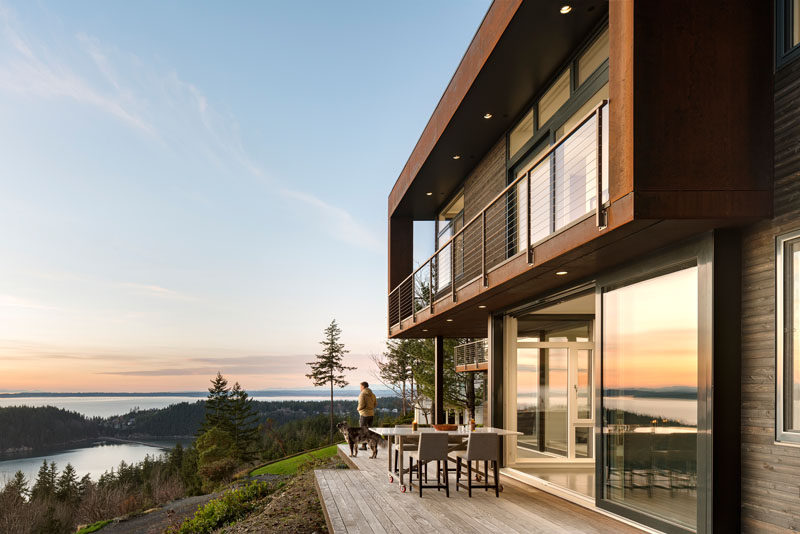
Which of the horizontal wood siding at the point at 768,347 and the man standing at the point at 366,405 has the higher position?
the horizontal wood siding at the point at 768,347

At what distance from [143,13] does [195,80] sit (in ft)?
13.5

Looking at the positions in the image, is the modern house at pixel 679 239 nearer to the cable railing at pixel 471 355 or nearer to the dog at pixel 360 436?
the dog at pixel 360 436

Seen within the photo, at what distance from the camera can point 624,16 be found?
489 centimetres

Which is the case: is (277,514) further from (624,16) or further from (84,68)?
(84,68)

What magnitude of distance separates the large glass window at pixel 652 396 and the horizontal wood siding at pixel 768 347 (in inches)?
16.2

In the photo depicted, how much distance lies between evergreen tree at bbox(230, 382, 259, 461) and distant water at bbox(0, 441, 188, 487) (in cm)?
1456

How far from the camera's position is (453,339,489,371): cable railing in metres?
18.9

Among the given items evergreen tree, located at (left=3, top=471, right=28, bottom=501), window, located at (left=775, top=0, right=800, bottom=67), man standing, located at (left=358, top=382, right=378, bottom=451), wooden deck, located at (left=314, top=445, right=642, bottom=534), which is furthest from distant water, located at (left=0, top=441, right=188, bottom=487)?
window, located at (left=775, top=0, right=800, bottom=67)

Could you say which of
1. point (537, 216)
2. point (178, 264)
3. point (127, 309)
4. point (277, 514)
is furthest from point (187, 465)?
point (537, 216)

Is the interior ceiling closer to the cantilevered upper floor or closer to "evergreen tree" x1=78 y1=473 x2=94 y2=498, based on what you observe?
the cantilevered upper floor

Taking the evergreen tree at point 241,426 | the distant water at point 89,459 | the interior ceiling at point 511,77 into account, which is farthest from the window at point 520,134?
the distant water at point 89,459

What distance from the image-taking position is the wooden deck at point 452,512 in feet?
20.4

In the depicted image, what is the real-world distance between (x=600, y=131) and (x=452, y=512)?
430cm

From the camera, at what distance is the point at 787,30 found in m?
4.64
